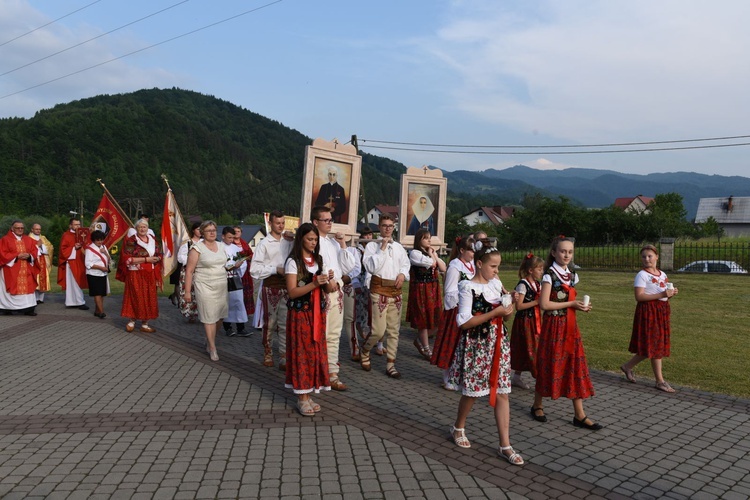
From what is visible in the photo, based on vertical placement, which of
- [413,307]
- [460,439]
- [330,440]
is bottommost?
[330,440]

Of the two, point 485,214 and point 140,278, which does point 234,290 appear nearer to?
point 140,278

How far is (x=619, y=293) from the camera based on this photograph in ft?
56.0

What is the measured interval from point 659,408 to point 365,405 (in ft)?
9.83

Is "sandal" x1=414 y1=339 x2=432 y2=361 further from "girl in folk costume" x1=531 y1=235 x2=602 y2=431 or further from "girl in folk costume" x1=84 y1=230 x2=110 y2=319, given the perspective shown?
"girl in folk costume" x1=84 y1=230 x2=110 y2=319

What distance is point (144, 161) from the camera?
87.8 m

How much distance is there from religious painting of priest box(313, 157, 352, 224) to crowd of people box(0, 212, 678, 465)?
667 mm

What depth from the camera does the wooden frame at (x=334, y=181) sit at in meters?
8.54

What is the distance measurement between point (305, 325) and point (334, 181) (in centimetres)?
370

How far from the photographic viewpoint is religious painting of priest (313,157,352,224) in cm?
870

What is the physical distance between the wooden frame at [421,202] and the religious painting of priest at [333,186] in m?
1.26

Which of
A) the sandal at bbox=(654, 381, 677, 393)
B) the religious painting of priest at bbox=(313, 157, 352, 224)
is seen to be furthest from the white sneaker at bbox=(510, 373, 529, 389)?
the religious painting of priest at bbox=(313, 157, 352, 224)

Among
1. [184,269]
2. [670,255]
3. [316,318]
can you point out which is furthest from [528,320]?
[670,255]

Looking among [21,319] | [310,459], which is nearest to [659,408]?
[310,459]

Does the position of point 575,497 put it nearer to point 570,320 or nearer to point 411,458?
point 411,458
